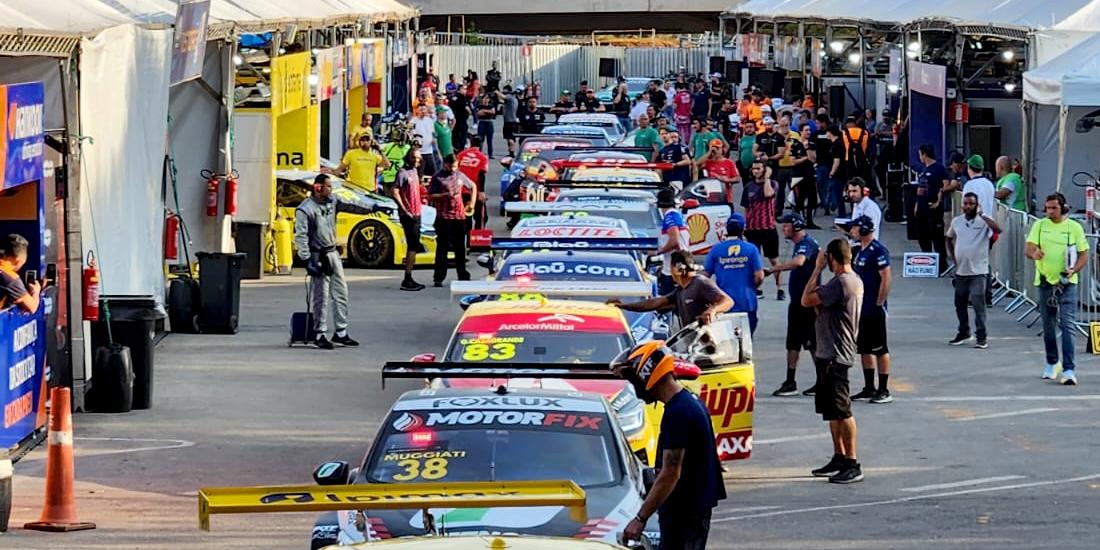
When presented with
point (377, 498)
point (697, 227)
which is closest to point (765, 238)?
point (697, 227)

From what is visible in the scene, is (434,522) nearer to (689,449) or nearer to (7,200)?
(689,449)

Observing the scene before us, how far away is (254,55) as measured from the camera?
30.1 metres

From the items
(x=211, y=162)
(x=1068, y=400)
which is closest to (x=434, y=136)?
(x=211, y=162)

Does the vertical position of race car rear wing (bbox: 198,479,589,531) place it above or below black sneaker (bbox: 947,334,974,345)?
above

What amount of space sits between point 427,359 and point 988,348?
9.64 meters

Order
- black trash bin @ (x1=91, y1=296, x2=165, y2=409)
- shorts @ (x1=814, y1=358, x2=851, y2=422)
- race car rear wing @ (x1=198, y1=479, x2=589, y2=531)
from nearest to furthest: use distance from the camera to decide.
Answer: race car rear wing @ (x1=198, y1=479, x2=589, y2=531), shorts @ (x1=814, y1=358, x2=851, y2=422), black trash bin @ (x1=91, y1=296, x2=165, y2=409)

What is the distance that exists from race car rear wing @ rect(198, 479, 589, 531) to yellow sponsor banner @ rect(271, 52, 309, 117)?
64.8 ft

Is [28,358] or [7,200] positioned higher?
[7,200]

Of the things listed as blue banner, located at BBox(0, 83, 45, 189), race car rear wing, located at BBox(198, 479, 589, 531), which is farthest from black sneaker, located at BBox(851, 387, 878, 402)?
race car rear wing, located at BBox(198, 479, 589, 531)

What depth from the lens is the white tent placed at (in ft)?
73.8

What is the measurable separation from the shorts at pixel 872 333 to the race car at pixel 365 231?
450 inches

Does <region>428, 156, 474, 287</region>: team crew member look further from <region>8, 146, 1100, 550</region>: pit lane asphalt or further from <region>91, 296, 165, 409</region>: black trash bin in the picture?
<region>91, 296, 165, 409</region>: black trash bin

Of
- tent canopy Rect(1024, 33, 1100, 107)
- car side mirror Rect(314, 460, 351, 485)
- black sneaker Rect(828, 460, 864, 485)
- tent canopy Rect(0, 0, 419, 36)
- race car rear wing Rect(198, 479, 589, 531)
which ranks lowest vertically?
black sneaker Rect(828, 460, 864, 485)

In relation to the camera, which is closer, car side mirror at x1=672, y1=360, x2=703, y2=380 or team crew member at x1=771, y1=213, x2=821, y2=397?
car side mirror at x1=672, y1=360, x2=703, y2=380
